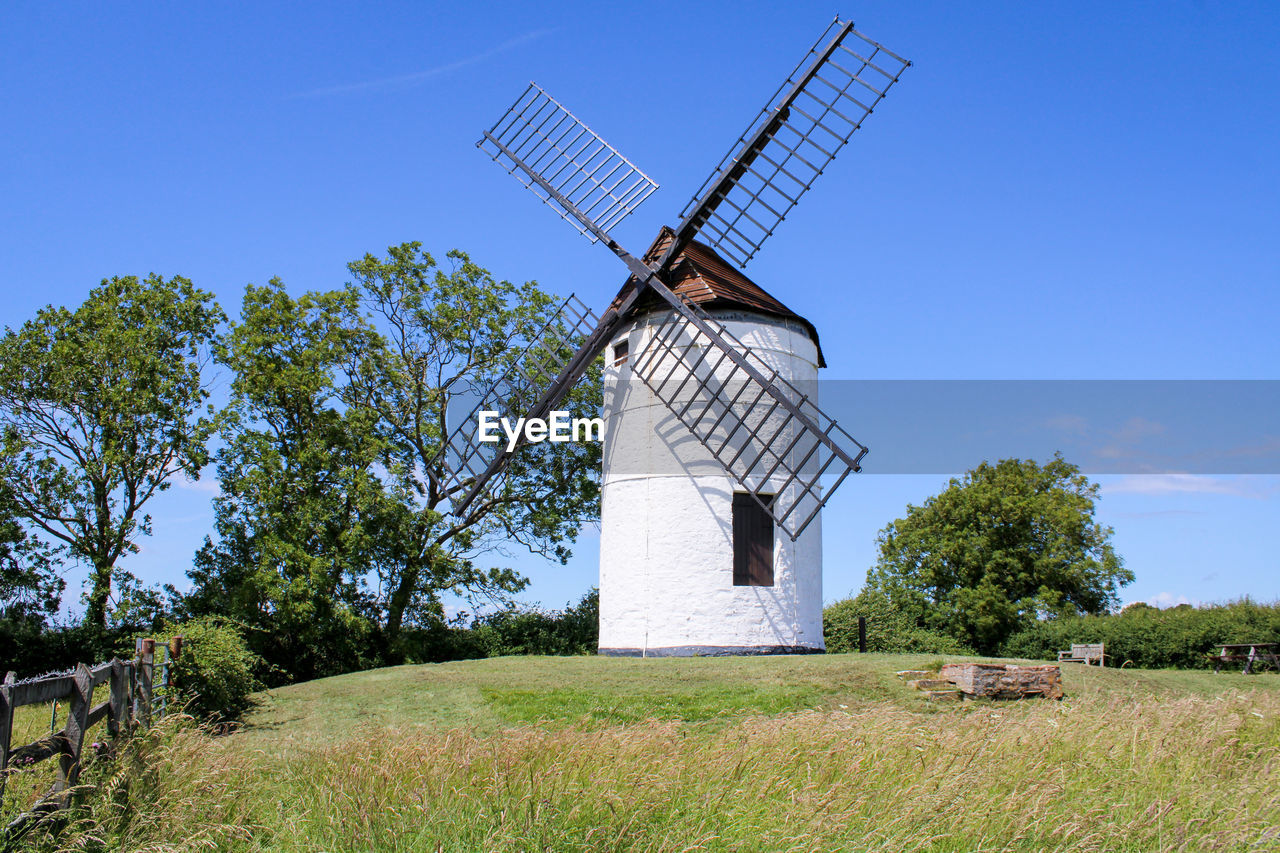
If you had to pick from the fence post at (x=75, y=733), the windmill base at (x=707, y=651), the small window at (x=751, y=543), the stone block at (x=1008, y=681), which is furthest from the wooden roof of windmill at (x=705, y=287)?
the fence post at (x=75, y=733)

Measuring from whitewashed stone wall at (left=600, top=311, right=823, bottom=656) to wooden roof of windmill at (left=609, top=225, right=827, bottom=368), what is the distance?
21 centimetres

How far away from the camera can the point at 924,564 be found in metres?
32.0

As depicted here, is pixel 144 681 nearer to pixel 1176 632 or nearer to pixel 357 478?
pixel 357 478

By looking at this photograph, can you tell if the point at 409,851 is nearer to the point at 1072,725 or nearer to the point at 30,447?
the point at 1072,725

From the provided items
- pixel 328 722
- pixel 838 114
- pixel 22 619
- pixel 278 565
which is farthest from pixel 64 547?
pixel 838 114

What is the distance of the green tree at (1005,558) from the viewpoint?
97.3 feet

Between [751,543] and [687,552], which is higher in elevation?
[751,543]

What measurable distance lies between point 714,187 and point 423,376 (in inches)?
346

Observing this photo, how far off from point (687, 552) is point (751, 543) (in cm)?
117

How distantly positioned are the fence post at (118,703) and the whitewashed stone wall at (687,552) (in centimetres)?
1004

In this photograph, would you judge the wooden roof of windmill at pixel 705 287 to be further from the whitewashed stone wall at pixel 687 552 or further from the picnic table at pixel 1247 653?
the picnic table at pixel 1247 653

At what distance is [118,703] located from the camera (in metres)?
7.02

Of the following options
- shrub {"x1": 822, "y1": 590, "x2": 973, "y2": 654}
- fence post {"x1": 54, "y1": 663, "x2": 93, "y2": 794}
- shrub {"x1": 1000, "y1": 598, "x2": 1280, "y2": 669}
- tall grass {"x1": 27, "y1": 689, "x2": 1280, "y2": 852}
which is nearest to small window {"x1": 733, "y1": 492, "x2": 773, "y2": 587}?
tall grass {"x1": 27, "y1": 689, "x2": 1280, "y2": 852}

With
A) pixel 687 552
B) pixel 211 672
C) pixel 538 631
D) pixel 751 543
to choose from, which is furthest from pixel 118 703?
pixel 538 631
